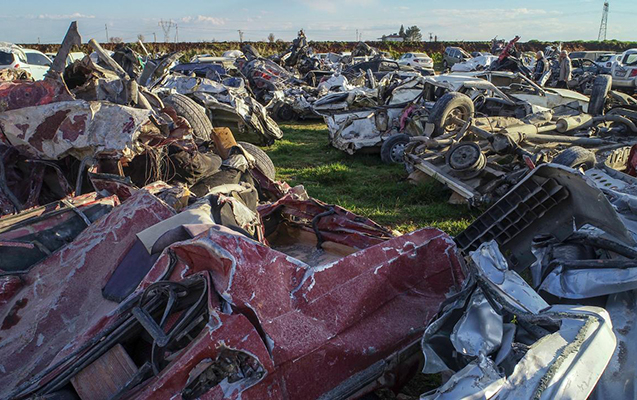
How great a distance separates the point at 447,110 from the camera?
24.2 feet

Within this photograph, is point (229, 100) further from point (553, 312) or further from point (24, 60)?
point (24, 60)

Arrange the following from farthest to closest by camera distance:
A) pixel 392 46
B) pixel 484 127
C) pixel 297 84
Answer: pixel 392 46, pixel 297 84, pixel 484 127

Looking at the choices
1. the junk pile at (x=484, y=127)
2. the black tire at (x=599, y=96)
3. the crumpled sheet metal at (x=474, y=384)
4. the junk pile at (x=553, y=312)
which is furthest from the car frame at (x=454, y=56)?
the crumpled sheet metal at (x=474, y=384)

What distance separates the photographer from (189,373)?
204 cm

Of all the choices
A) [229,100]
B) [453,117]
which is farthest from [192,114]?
[453,117]

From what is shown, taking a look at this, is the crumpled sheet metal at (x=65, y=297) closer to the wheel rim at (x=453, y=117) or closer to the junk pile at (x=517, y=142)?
the junk pile at (x=517, y=142)

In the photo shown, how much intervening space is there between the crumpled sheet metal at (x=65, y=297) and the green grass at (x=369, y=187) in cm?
354

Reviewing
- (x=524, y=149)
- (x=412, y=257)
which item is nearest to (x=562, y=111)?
(x=524, y=149)

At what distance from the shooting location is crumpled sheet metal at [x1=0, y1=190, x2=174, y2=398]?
8.17 feet

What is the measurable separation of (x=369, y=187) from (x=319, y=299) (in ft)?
17.4

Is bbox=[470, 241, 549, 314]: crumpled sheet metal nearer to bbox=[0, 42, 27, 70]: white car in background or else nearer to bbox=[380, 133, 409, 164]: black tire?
bbox=[380, 133, 409, 164]: black tire

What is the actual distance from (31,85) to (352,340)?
466cm

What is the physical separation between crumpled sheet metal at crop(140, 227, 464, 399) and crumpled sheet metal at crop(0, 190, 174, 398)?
534 millimetres

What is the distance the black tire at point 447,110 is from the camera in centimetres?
738
